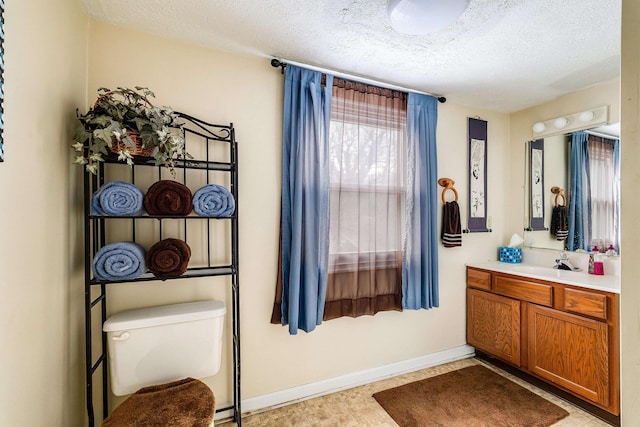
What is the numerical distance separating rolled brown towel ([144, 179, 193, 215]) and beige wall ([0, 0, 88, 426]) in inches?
13.9

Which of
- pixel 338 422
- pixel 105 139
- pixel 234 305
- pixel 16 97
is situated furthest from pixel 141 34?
pixel 338 422

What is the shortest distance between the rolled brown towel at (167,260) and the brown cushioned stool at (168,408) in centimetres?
55

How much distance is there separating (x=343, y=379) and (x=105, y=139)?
212cm

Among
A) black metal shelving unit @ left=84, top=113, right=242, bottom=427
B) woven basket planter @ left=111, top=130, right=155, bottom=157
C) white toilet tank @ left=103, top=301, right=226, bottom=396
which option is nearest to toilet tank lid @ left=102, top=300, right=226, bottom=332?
white toilet tank @ left=103, top=301, right=226, bottom=396

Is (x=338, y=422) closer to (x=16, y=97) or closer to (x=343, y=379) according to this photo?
(x=343, y=379)

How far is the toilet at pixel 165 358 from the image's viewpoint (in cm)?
131

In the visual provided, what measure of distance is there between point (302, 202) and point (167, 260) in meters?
0.88

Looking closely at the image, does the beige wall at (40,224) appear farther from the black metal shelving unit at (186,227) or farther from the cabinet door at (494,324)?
the cabinet door at (494,324)

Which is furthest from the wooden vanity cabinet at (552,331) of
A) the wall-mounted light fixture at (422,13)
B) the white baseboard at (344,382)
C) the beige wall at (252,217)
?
the wall-mounted light fixture at (422,13)

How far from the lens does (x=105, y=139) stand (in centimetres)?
126

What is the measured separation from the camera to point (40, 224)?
45.3 inches

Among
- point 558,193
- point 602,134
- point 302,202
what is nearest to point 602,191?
point 558,193

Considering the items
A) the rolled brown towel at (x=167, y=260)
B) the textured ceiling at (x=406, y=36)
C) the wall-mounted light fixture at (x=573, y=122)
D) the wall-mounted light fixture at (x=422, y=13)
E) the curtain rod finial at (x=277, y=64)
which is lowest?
the rolled brown towel at (x=167, y=260)

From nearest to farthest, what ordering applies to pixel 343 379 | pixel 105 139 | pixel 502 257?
pixel 105 139 → pixel 343 379 → pixel 502 257
